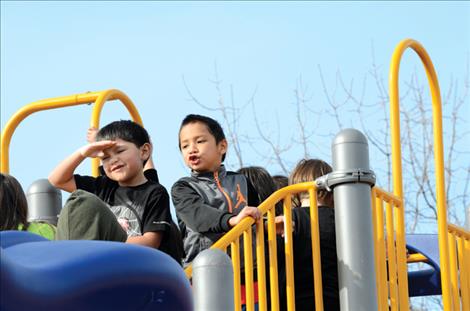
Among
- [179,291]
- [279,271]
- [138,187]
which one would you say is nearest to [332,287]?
[279,271]

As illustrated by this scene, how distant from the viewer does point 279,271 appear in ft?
15.3

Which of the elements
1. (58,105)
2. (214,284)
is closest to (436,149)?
(214,284)

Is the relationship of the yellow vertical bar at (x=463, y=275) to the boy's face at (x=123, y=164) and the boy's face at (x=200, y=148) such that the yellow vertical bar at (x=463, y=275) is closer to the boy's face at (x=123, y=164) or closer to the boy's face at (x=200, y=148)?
the boy's face at (x=200, y=148)

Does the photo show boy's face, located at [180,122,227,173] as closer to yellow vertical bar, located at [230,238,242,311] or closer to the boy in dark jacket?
the boy in dark jacket

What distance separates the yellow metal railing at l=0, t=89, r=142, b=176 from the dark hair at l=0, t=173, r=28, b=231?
2647mm

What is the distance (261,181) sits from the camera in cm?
547

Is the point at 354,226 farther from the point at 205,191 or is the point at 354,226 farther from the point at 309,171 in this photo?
the point at 205,191

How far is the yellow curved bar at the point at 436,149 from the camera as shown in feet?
16.2

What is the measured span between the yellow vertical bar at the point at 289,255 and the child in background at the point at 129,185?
509mm

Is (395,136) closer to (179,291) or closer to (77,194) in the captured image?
(77,194)

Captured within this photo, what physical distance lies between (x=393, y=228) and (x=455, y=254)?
884 millimetres

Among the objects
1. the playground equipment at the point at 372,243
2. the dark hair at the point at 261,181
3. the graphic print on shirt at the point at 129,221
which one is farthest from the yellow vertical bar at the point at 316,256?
the dark hair at the point at 261,181

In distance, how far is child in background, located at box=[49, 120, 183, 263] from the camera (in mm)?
4578

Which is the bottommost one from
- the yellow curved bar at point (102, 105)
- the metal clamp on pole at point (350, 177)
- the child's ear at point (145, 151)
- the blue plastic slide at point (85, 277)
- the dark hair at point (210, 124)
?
the blue plastic slide at point (85, 277)
